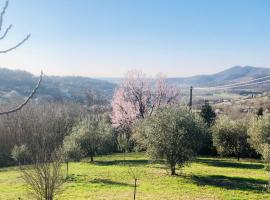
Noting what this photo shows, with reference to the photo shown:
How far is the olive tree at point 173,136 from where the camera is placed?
135 ft

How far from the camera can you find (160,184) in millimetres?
35906

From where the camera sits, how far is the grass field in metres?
30.9

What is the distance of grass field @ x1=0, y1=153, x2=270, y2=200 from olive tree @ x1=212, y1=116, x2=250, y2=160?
12.3 m

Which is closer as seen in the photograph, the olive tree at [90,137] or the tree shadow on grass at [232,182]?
the tree shadow on grass at [232,182]

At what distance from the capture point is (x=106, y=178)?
40.2 meters

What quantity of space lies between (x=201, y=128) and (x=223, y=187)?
11811 millimetres

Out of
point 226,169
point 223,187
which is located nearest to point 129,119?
point 226,169

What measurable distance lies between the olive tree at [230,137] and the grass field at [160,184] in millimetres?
12300

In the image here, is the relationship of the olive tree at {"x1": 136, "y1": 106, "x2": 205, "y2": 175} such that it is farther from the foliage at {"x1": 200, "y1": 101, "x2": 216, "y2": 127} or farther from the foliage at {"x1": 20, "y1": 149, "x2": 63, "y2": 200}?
the foliage at {"x1": 200, "y1": 101, "x2": 216, "y2": 127}

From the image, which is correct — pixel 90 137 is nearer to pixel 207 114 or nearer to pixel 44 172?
pixel 207 114

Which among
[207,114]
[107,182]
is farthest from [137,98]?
[107,182]

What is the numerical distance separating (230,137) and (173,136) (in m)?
21.7

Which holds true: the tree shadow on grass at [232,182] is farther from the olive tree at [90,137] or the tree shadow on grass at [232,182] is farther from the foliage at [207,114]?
the foliage at [207,114]

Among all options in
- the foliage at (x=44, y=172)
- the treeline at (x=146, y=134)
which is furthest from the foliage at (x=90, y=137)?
the foliage at (x=44, y=172)
